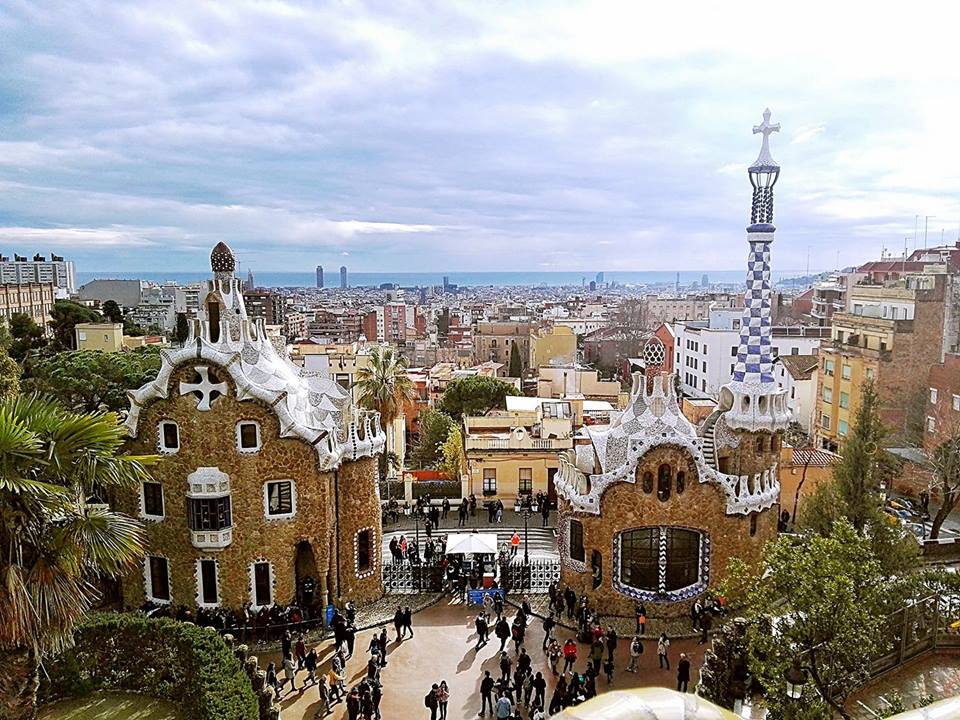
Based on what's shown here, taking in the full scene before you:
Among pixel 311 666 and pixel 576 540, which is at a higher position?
pixel 576 540

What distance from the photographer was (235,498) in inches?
962

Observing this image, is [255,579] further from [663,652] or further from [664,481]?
[664,481]

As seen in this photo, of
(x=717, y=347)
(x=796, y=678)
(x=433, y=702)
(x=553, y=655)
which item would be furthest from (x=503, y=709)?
(x=717, y=347)

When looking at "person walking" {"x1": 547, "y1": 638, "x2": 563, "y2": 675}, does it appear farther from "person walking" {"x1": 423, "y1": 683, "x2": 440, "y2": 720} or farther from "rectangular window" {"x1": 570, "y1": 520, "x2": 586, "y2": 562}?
"rectangular window" {"x1": 570, "y1": 520, "x2": 586, "y2": 562}

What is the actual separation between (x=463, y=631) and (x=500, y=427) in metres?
18.0

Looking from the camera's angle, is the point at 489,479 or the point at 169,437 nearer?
the point at 169,437

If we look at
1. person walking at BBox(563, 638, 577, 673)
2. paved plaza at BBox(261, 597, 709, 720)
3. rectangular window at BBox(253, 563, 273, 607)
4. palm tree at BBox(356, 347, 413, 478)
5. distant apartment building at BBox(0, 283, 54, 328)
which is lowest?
paved plaza at BBox(261, 597, 709, 720)

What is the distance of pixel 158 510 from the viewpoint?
2505 cm

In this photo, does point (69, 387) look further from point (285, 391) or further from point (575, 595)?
point (575, 595)

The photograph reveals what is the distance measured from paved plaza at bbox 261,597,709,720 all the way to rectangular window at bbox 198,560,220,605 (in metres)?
3.14

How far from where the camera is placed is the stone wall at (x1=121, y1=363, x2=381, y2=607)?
2414 centimetres

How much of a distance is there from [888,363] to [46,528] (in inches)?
1933

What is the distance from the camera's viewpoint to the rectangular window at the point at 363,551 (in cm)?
2673

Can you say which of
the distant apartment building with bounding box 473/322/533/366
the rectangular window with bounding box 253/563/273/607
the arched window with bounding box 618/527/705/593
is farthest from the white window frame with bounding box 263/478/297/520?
the distant apartment building with bounding box 473/322/533/366
